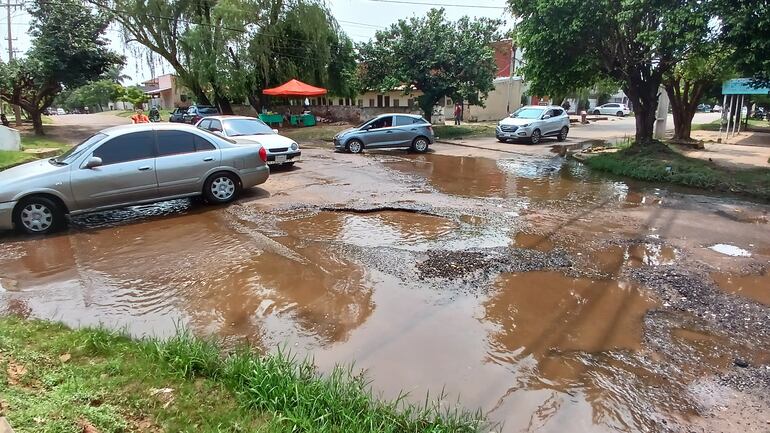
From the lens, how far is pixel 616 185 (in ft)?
39.0

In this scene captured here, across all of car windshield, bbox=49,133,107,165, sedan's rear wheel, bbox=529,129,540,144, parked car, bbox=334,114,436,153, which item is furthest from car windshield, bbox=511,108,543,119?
car windshield, bbox=49,133,107,165

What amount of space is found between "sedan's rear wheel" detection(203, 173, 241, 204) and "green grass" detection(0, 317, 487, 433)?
5.34m

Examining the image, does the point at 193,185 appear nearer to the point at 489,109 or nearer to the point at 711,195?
the point at 711,195

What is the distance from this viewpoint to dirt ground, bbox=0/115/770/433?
3621mm

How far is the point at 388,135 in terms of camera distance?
721 inches

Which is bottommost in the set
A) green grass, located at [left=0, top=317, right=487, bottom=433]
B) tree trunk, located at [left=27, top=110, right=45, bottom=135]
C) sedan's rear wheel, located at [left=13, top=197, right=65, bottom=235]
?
green grass, located at [left=0, top=317, right=487, bottom=433]

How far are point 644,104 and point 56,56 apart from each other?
24452 mm

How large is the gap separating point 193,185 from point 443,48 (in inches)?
717

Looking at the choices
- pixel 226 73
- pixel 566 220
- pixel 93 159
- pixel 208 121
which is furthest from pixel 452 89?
pixel 93 159

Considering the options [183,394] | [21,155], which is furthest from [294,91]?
[183,394]

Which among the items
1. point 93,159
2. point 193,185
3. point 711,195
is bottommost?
point 711,195

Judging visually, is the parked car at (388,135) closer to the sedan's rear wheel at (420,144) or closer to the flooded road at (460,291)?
the sedan's rear wheel at (420,144)

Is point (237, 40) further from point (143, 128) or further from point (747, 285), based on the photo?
point (747, 285)

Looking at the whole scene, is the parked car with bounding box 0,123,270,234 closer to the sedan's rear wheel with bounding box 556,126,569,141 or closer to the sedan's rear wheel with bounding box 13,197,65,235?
the sedan's rear wheel with bounding box 13,197,65,235
